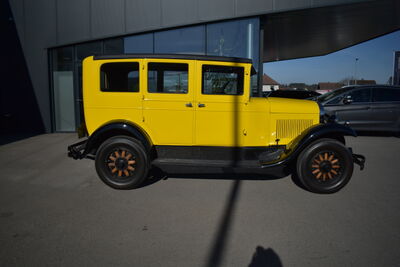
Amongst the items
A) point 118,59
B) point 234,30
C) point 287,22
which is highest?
point 287,22

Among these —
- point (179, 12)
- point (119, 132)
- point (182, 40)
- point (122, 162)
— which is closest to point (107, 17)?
point (179, 12)

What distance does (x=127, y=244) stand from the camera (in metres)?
2.57

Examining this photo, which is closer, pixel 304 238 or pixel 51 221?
pixel 304 238

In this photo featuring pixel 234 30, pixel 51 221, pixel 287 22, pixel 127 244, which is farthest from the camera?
pixel 287 22

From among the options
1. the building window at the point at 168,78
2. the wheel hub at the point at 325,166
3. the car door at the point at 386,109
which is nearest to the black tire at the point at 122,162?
the building window at the point at 168,78

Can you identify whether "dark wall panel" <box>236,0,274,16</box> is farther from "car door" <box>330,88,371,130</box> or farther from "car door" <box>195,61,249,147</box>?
"car door" <box>195,61,249,147</box>

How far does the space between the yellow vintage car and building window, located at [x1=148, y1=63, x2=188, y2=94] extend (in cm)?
2

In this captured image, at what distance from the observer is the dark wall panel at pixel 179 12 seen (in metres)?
8.17

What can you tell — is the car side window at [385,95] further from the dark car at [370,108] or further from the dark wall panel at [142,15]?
the dark wall panel at [142,15]

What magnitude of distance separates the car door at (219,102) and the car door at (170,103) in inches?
5.7

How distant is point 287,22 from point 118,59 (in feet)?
26.4

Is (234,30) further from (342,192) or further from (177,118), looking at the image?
(342,192)

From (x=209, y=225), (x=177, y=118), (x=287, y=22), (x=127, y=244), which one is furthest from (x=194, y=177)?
(x=287, y=22)

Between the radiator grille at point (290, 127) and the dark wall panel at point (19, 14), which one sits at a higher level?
the dark wall panel at point (19, 14)
